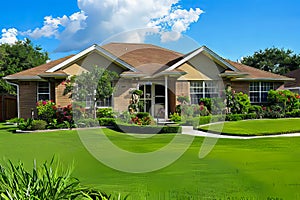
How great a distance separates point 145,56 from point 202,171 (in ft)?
67.9

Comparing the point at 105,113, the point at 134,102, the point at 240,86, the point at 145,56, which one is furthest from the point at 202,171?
the point at 145,56

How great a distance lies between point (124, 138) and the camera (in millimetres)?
15172

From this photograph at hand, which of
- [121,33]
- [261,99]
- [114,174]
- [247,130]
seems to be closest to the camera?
[114,174]

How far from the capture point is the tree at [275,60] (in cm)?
5466

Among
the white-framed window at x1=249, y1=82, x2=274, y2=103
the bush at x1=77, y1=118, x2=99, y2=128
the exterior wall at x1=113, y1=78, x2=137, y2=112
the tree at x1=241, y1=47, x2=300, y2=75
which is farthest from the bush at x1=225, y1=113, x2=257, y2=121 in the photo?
the tree at x1=241, y1=47, x2=300, y2=75

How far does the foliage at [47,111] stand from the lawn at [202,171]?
663 centimetres

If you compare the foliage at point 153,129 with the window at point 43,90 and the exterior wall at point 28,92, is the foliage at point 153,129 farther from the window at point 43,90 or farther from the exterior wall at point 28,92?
the exterior wall at point 28,92

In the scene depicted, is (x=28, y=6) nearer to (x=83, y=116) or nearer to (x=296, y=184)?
(x=83, y=116)

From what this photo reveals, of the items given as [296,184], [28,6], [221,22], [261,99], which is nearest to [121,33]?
[296,184]

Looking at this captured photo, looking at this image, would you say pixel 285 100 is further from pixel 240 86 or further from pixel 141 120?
pixel 141 120

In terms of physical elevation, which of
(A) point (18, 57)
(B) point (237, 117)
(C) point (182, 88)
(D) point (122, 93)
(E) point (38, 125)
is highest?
(A) point (18, 57)

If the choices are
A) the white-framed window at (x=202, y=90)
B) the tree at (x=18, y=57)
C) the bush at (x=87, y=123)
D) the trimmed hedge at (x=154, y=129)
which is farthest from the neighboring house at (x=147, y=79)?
the tree at (x=18, y=57)

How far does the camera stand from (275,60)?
56281 mm

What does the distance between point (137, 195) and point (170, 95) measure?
18.6 meters
